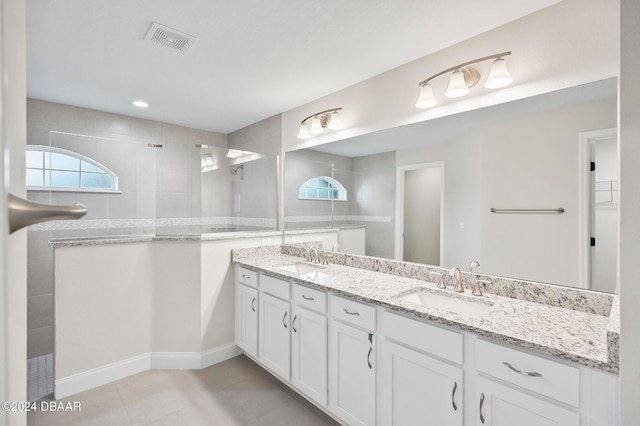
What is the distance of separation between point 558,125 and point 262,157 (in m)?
2.59

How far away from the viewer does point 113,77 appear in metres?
2.51

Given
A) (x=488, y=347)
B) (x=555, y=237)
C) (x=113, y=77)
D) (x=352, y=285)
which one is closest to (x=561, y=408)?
(x=488, y=347)

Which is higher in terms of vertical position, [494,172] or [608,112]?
[608,112]

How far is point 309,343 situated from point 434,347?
928 mm

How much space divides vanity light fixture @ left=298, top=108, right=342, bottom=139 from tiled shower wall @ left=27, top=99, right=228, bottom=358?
1251 millimetres

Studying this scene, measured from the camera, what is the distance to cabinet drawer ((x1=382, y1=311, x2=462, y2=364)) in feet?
4.50

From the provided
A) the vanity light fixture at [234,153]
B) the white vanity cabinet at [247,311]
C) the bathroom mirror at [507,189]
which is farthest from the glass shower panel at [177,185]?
the bathroom mirror at [507,189]

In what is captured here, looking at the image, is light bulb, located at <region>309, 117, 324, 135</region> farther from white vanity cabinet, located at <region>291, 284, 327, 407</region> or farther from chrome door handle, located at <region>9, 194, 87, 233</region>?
chrome door handle, located at <region>9, 194, 87, 233</region>

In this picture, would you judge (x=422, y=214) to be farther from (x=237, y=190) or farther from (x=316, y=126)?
(x=237, y=190)

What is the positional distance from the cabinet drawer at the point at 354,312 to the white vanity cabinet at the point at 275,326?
0.48 m

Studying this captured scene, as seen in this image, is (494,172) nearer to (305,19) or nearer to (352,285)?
(352,285)

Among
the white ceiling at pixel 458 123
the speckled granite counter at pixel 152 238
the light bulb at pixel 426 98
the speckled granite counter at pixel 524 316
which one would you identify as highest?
the light bulb at pixel 426 98

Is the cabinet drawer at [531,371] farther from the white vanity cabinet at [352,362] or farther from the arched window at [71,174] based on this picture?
the arched window at [71,174]

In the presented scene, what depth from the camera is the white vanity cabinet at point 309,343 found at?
1.99m
